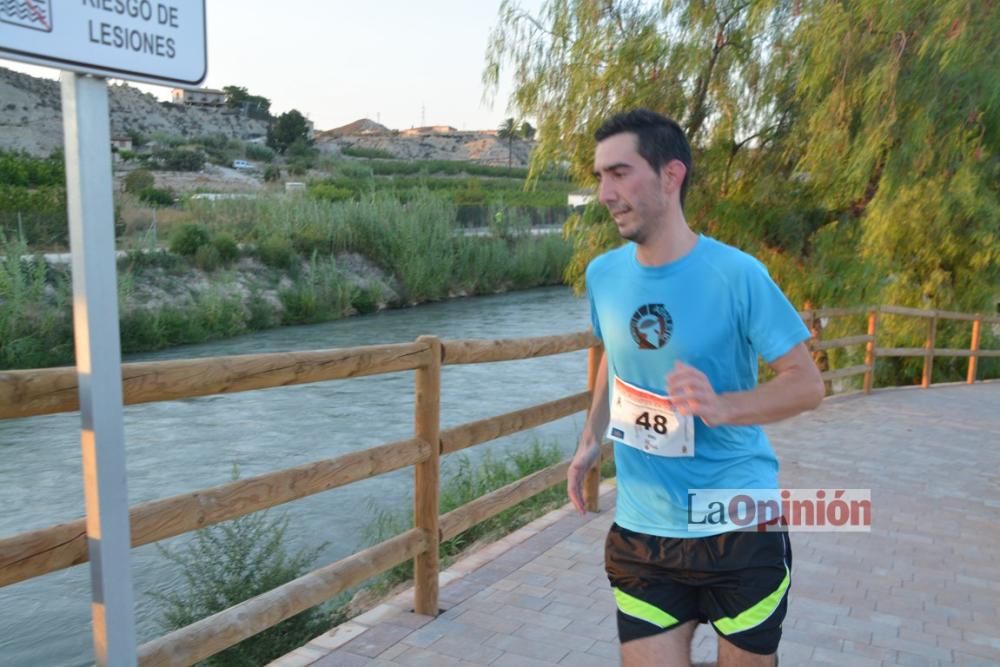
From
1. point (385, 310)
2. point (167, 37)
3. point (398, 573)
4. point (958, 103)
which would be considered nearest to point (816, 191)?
point (958, 103)

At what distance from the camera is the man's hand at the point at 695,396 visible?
2.18 m

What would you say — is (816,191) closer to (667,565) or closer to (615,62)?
(615,62)

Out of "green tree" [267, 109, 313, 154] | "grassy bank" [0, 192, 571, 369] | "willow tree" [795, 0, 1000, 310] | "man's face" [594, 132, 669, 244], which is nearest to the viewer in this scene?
"man's face" [594, 132, 669, 244]

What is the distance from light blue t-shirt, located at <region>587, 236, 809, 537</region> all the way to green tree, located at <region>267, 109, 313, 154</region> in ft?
249

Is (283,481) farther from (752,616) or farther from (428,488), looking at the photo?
(752,616)

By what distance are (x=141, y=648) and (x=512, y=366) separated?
48.5 ft

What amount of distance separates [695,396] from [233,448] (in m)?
9.89

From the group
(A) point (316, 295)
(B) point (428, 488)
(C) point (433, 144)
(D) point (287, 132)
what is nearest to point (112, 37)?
(B) point (428, 488)

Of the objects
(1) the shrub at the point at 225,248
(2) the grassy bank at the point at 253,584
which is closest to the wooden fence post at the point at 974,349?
(2) the grassy bank at the point at 253,584

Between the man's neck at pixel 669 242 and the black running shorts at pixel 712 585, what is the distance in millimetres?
705

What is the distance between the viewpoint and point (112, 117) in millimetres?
72812

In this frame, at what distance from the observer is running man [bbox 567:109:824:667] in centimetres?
229

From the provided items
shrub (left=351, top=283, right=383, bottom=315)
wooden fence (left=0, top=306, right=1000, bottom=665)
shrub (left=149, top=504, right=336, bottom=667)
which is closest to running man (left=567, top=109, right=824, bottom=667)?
wooden fence (left=0, top=306, right=1000, bottom=665)

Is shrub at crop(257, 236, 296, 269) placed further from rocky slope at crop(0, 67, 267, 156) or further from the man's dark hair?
rocky slope at crop(0, 67, 267, 156)
